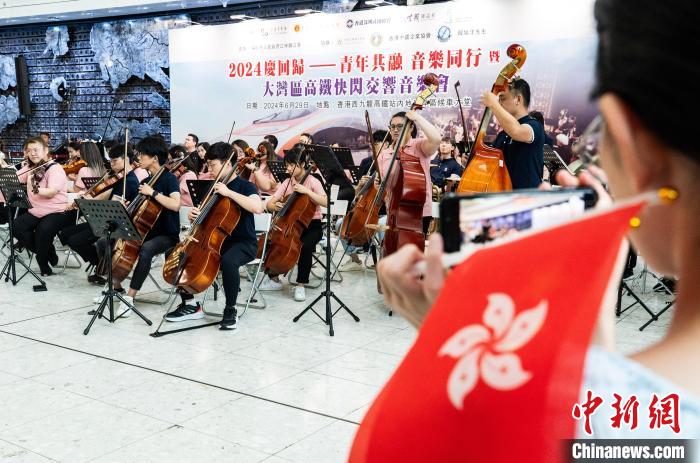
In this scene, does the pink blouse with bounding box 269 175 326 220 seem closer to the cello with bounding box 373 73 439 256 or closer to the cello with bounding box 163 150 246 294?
the cello with bounding box 163 150 246 294

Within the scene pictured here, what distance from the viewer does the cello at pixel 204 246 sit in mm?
4746

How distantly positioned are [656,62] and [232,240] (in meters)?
4.69

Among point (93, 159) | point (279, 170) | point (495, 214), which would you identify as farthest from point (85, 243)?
point (495, 214)

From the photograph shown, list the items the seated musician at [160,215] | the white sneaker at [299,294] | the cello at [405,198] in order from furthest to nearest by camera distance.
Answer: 1. the white sneaker at [299,294]
2. the seated musician at [160,215]
3. the cello at [405,198]

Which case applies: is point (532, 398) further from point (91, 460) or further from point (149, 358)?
point (149, 358)

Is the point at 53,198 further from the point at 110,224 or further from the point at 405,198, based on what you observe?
the point at 405,198

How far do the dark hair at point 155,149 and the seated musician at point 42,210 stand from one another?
1.49 metres

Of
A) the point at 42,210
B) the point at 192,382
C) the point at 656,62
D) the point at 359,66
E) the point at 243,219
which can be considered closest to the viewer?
the point at 656,62

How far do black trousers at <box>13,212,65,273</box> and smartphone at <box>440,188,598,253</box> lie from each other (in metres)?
6.62

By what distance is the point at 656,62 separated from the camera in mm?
523

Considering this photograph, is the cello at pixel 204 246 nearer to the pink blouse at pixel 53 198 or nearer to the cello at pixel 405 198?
the cello at pixel 405 198

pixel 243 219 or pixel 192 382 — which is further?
pixel 243 219

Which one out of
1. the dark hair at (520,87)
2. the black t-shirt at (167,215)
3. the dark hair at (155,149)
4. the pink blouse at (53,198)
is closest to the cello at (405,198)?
the dark hair at (520,87)

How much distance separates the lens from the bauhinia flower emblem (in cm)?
55
